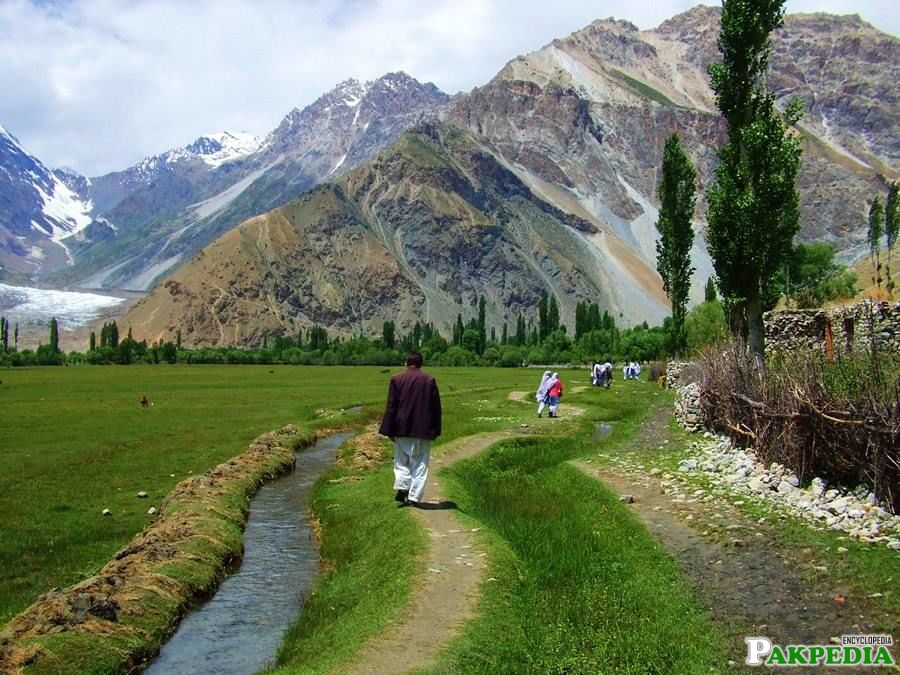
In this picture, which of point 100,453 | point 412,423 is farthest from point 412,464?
point 100,453

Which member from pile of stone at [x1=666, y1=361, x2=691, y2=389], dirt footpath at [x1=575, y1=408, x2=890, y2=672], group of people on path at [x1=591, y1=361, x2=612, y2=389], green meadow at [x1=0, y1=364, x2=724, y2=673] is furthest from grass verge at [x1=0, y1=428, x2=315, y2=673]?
group of people on path at [x1=591, y1=361, x2=612, y2=389]

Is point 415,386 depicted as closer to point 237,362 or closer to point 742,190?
point 742,190

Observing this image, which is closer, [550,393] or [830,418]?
[830,418]

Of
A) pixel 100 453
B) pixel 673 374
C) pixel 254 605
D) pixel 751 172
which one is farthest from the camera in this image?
pixel 673 374

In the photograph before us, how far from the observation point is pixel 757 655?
32.1 feet

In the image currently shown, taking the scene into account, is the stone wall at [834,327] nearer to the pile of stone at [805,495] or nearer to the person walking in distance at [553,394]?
the pile of stone at [805,495]

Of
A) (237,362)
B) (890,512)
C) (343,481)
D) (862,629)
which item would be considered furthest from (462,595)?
(237,362)

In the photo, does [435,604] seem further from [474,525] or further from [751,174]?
[751,174]

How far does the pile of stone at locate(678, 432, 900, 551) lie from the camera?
1401 cm

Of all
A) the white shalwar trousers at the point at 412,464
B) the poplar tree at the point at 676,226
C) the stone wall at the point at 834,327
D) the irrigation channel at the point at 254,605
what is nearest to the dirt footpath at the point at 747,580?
the white shalwar trousers at the point at 412,464

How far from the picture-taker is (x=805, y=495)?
16.8 meters

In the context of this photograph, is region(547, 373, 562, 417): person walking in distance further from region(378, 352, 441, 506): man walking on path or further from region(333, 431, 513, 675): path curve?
region(333, 431, 513, 675): path curve

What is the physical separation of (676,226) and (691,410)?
1578 inches

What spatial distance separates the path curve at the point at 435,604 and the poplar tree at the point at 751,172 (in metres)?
20.4
